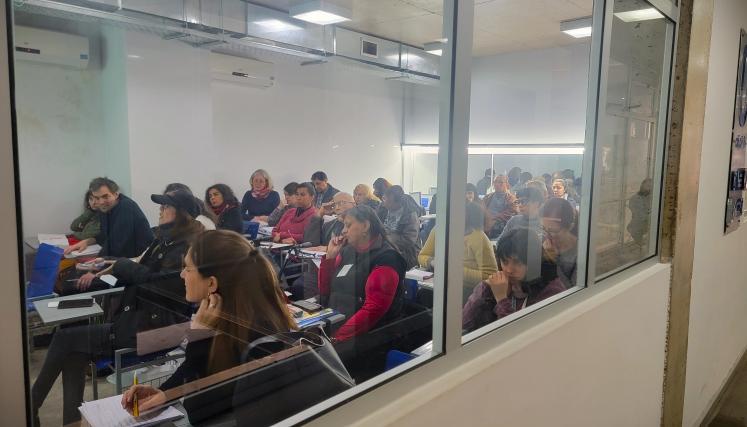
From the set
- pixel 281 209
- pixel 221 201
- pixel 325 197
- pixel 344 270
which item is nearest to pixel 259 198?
pixel 281 209

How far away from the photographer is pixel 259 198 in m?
6.08

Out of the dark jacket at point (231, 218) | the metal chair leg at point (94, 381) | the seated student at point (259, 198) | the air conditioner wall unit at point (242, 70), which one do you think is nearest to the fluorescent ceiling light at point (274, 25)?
the air conditioner wall unit at point (242, 70)

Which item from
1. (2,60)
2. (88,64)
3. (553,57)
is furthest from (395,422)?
(553,57)

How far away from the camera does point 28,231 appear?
23.7 inches

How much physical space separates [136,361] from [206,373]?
124 centimetres

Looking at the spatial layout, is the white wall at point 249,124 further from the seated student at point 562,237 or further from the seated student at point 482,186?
the seated student at point 562,237

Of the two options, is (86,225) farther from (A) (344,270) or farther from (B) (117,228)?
(A) (344,270)

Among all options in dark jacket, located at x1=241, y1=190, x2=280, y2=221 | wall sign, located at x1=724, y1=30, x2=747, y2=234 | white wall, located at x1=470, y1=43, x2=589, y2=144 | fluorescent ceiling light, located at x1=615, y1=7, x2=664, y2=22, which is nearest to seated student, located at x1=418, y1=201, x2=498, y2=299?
fluorescent ceiling light, located at x1=615, y1=7, x2=664, y2=22

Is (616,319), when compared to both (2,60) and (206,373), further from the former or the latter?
(2,60)

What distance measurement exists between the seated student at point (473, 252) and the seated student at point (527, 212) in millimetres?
364

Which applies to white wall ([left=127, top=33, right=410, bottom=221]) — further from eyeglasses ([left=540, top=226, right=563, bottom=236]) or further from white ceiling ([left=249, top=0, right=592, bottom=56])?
eyeglasses ([left=540, top=226, right=563, bottom=236])

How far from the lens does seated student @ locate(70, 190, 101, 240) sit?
13.4 feet

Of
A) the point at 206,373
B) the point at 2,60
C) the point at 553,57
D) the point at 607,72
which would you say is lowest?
the point at 206,373

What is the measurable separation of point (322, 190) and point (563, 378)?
182 inches
